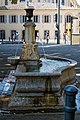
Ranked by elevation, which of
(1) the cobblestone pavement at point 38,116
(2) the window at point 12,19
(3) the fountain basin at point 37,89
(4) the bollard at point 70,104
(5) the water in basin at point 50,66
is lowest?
(2) the window at point 12,19

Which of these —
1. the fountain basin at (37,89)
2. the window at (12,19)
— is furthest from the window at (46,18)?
the fountain basin at (37,89)

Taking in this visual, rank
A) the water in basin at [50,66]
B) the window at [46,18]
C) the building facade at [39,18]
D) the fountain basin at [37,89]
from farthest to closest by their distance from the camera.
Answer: the window at [46,18] → the building facade at [39,18] → the water in basin at [50,66] → the fountain basin at [37,89]

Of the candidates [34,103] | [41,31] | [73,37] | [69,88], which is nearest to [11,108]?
[34,103]

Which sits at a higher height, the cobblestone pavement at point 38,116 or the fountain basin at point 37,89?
the fountain basin at point 37,89

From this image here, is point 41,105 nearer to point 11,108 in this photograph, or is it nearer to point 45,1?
point 11,108

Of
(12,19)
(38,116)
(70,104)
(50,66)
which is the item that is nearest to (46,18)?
(12,19)

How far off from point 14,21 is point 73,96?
71542mm

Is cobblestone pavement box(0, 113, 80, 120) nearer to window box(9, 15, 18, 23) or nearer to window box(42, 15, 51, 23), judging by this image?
window box(42, 15, 51, 23)

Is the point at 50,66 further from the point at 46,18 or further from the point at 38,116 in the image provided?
the point at 46,18

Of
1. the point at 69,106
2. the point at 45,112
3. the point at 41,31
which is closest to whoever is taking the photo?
the point at 69,106

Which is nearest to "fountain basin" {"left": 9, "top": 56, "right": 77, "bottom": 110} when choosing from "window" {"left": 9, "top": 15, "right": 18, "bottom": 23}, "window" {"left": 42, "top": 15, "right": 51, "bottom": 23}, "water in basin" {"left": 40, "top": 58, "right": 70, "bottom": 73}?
"water in basin" {"left": 40, "top": 58, "right": 70, "bottom": 73}

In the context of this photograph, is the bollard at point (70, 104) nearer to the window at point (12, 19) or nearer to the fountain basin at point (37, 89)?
the fountain basin at point (37, 89)

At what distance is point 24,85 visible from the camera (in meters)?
7.83

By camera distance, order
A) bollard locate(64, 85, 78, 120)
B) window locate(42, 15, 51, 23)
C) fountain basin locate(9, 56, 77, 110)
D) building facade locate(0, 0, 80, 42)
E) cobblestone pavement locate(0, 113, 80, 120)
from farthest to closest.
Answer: window locate(42, 15, 51, 23) < building facade locate(0, 0, 80, 42) < fountain basin locate(9, 56, 77, 110) < cobblestone pavement locate(0, 113, 80, 120) < bollard locate(64, 85, 78, 120)
